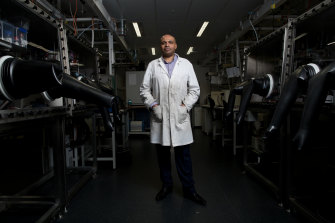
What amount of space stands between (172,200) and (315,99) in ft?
4.65

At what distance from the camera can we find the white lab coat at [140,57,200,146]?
5.33 ft

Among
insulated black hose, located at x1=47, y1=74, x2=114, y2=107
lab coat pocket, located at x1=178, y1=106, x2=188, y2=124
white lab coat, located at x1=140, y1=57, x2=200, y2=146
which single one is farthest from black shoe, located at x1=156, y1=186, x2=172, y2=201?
insulated black hose, located at x1=47, y1=74, x2=114, y2=107

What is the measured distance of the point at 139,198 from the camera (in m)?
1.75

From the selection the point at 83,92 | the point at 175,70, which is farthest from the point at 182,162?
the point at 83,92

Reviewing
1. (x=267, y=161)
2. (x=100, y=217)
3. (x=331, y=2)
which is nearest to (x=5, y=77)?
(x=100, y=217)

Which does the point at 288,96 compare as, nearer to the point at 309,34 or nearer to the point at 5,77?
the point at 5,77

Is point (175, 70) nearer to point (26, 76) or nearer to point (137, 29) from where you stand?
point (26, 76)

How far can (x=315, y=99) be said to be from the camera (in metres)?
0.61

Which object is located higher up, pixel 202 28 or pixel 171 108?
pixel 202 28

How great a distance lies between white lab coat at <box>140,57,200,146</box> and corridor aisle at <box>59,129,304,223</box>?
1.73 feet

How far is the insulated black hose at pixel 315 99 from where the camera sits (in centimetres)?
59

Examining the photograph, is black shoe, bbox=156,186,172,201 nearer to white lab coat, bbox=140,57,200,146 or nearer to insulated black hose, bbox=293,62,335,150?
white lab coat, bbox=140,57,200,146

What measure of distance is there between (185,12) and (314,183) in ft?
10.8

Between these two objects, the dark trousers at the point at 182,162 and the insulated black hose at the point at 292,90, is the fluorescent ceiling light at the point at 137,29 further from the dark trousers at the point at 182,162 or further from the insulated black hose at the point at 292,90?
the insulated black hose at the point at 292,90
